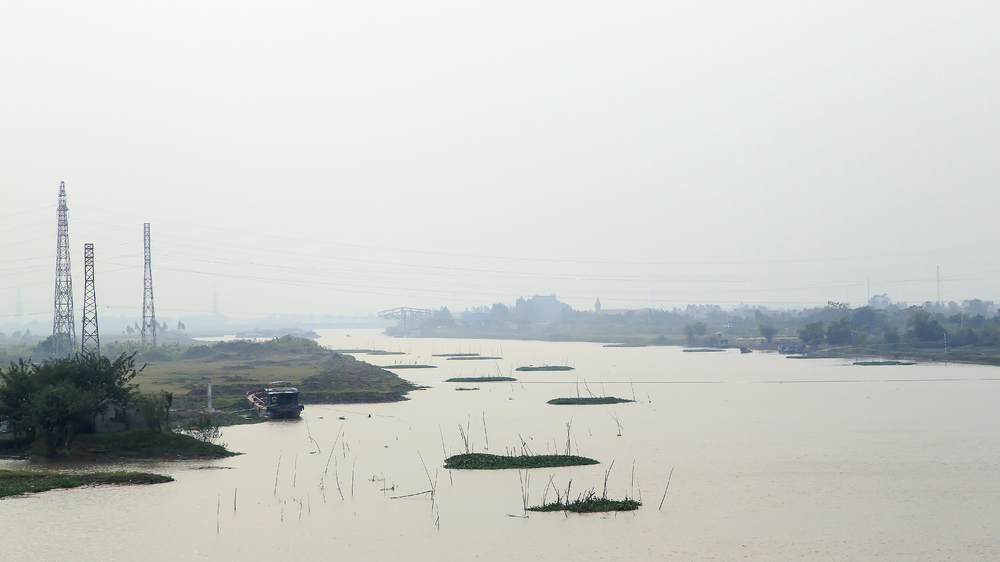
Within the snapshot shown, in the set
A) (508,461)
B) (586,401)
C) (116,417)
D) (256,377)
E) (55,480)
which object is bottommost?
(586,401)

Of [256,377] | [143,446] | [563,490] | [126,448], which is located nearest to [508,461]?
[563,490]

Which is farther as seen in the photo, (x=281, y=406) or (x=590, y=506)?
(x=281, y=406)

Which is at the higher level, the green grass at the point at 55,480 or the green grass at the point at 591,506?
the green grass at the point at 55,480

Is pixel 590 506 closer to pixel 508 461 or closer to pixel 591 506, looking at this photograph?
pixel 591 506

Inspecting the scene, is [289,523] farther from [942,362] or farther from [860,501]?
[942,362]

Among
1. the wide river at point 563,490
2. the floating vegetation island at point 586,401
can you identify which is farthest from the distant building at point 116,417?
the floating vegetation island at point 586,401

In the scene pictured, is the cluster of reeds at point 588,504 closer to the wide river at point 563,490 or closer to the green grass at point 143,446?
the wide river at point 563,490
